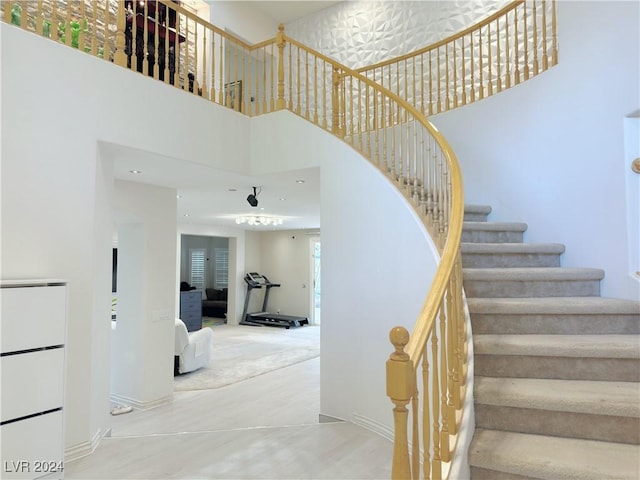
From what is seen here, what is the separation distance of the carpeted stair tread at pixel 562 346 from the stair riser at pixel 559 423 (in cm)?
35

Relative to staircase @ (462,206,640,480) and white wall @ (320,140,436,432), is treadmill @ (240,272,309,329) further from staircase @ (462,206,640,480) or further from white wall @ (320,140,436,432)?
staircase @ (462,206,640,480)

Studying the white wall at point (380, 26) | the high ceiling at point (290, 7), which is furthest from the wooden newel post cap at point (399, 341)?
the high ceiling at point (290, 7)

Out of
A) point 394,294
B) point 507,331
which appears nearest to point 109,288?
point 394,294

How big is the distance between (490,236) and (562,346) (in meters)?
1.60

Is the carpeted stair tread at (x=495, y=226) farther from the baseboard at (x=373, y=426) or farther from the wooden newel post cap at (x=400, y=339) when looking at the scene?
the wooden newel post cap at (x=400, y=339)

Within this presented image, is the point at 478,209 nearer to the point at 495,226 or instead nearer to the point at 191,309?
the point at 495,226

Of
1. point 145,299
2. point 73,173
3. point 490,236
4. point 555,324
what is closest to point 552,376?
point 555,324

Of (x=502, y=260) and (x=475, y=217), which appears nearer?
(x=502, y=260)

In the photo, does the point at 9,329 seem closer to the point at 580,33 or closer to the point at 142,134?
the point at 142,134

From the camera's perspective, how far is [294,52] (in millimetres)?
7055

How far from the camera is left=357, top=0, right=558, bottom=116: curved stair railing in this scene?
4.05 meters

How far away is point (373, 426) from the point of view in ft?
12.0

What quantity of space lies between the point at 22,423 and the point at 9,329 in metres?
0.57

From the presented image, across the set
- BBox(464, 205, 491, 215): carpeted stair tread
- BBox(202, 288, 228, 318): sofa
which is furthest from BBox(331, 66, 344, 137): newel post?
BBox(202, 288, 228, 318): sofa
